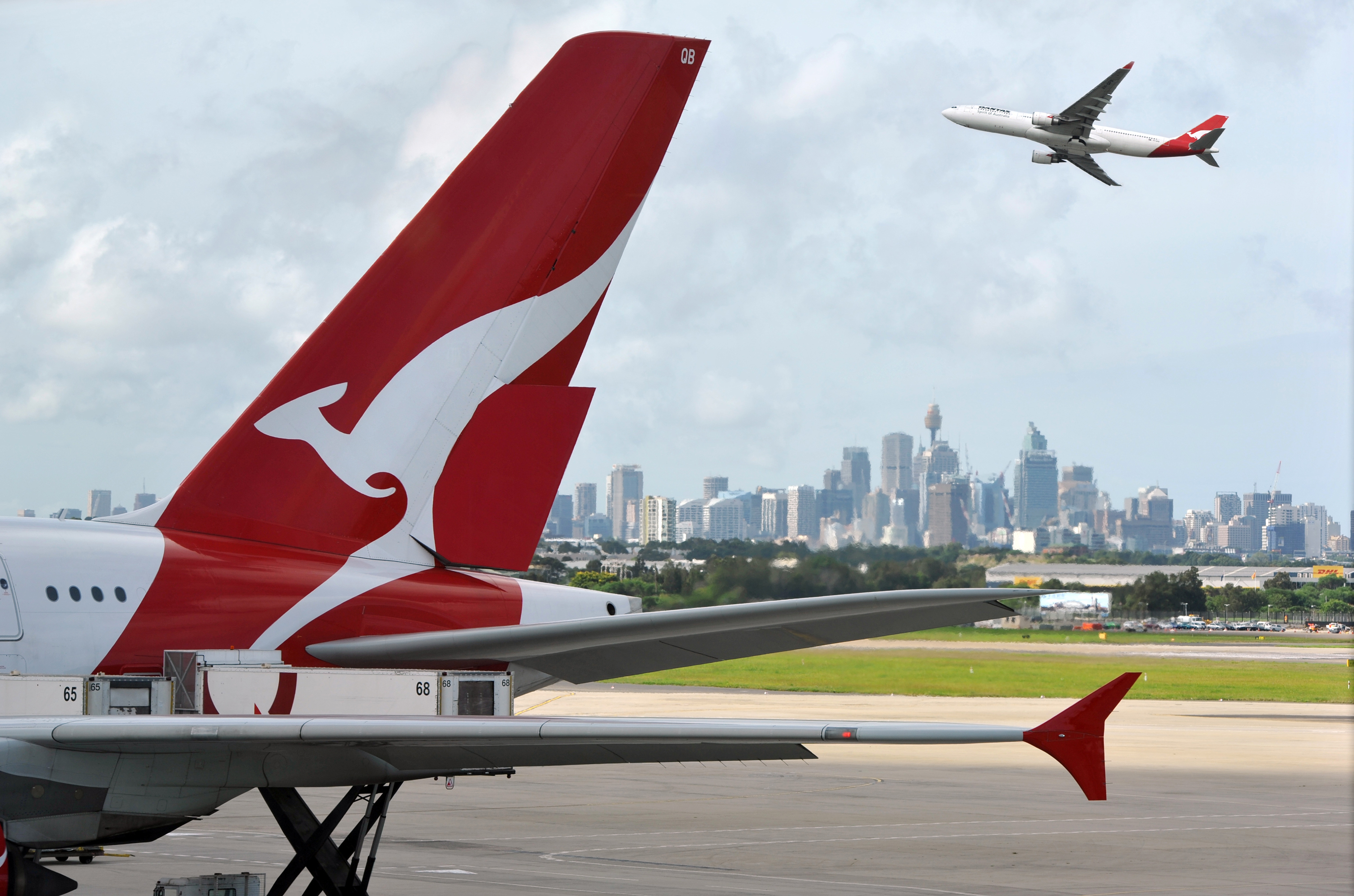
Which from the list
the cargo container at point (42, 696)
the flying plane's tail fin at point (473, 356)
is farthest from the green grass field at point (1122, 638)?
the cargo container at point (42, 696)

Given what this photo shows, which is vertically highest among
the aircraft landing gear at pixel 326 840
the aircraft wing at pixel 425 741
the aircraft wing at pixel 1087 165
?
the aircraft wing at pixel 1087 165

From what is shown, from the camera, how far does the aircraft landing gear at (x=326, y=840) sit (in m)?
11.9

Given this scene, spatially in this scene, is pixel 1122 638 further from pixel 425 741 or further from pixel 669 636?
pixel 425 741

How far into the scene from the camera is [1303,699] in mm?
65875

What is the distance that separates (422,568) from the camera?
1365 centimetres

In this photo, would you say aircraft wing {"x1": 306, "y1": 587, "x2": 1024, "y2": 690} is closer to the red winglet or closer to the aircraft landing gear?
the red winglet

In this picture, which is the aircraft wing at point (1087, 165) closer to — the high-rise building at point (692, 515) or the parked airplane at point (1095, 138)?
the parked airplane at point (1095, 138)

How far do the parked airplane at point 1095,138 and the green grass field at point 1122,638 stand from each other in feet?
156

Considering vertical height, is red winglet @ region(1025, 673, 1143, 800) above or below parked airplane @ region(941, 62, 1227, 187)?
below

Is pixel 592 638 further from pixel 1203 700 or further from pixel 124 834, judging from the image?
pixel 1203 700

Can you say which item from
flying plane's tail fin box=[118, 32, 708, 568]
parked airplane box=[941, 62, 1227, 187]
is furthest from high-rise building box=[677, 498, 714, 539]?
flying plane's tail fin box=[118, 32, 708, 568]

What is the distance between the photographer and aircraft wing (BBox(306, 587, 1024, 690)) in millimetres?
9953

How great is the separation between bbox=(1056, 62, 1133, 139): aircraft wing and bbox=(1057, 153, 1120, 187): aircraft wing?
9.41ft

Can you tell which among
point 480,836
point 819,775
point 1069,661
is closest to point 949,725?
point 480,836
